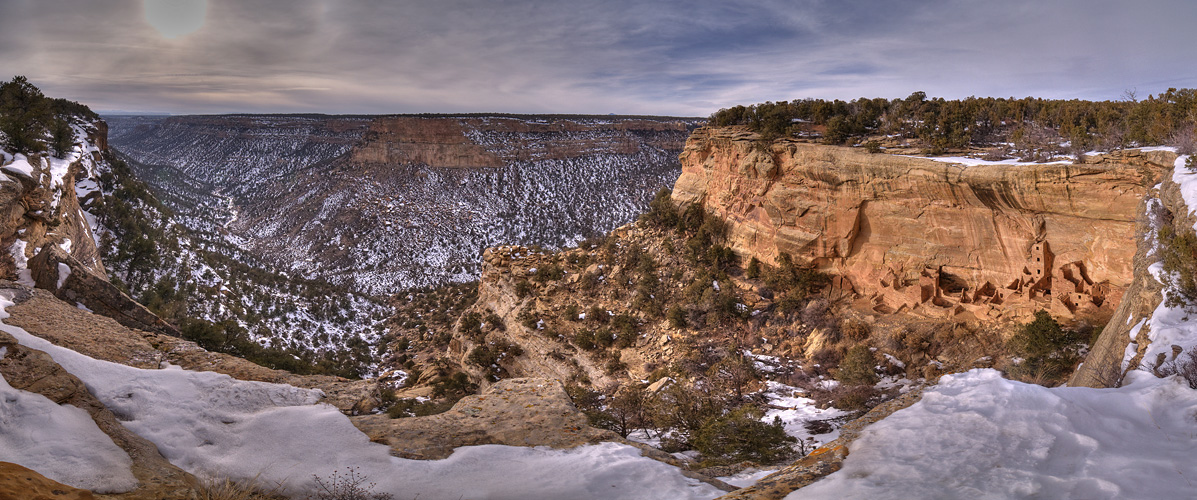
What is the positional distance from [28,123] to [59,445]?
771 inches

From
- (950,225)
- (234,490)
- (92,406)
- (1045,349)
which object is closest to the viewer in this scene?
(234,490)

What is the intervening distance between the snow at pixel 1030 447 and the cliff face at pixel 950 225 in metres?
8.99

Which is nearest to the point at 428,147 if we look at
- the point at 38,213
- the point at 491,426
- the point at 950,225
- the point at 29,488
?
the point at 38,213

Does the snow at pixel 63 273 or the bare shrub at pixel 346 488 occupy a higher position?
the snow at pixel 63 273

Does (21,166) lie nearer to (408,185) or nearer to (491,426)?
(491,426)

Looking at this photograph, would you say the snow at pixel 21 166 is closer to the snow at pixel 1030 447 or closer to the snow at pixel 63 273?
the snow at pixel 63 273

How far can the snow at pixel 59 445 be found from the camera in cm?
447

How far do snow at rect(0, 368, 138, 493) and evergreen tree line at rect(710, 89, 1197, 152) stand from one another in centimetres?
1917

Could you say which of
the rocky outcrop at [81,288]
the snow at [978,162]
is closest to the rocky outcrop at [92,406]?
the rocky outcrop at [81,288]

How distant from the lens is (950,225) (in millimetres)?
15508

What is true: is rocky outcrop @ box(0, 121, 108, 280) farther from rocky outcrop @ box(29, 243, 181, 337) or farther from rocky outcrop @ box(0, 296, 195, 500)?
rocky outcrop @ box(0, 296, 195, 500)

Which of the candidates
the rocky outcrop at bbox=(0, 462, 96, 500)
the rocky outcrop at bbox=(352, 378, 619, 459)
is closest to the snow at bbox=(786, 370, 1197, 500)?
the rocky outcrop at bbox=(352, 378, 619, 459)

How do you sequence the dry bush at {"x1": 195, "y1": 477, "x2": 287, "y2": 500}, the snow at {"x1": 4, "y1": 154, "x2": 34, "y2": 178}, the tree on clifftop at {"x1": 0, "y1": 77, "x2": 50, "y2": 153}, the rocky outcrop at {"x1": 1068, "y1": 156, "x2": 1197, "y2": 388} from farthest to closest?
the tree on clifftop at {"x1": 0, "y1": 77, "x2": 50, "y2": 153} → the snow at {"x1": 4, "y1": 154, "x2": 34, "y2": 178} → the rocky outcrop at {"x1": 1068, "y1": 156, "x2": 1197, "y2": 388} → the dry bush at {"x1": 195, "y1": 477, "x2": 287, "y2": 500}

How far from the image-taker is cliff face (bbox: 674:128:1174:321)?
13.0m
